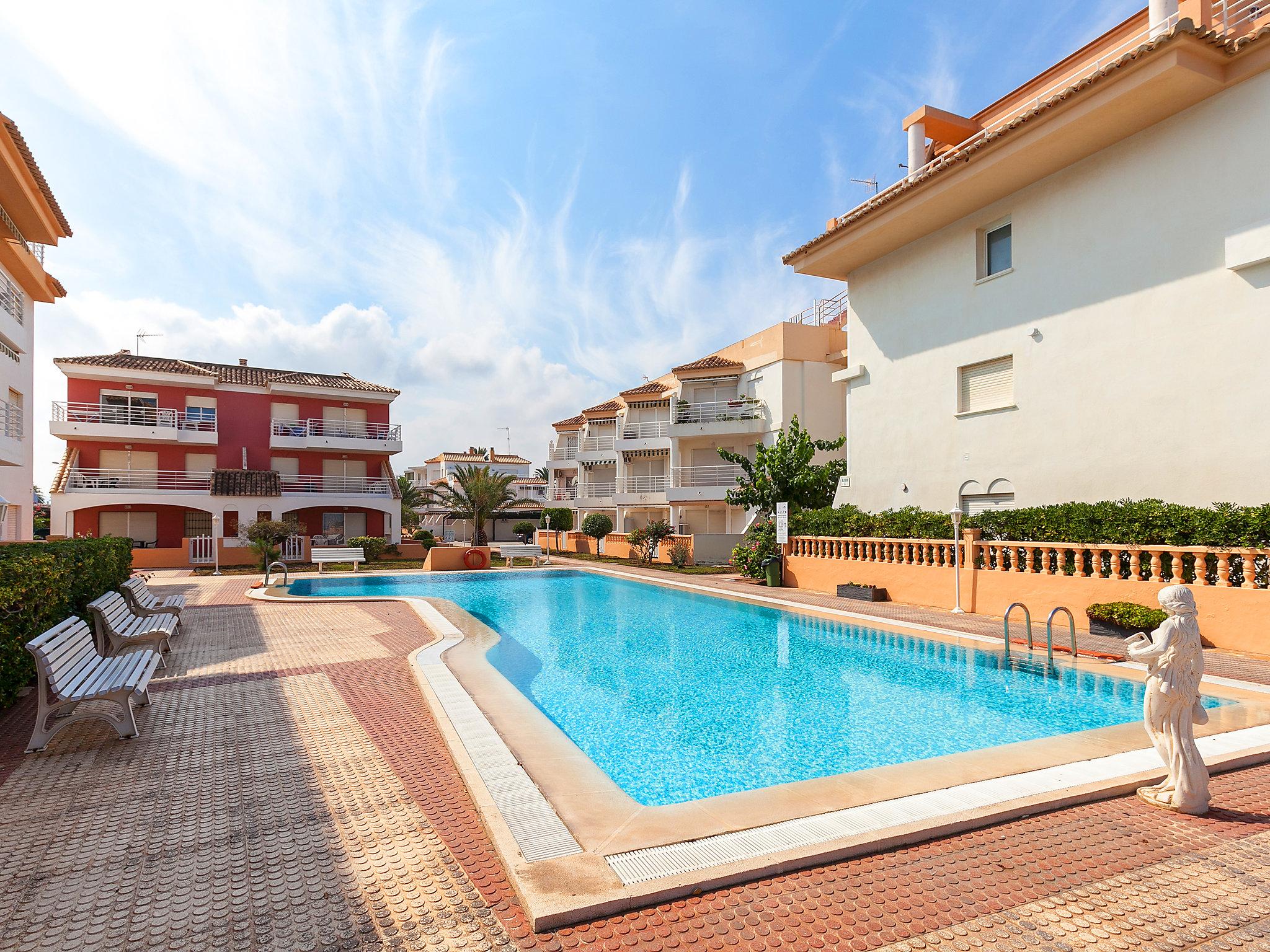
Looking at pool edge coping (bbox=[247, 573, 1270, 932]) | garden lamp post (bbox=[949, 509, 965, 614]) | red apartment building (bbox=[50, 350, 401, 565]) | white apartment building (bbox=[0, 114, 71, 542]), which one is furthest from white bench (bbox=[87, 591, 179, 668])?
red apartment building (bbox=[50, 350, 401, 565])

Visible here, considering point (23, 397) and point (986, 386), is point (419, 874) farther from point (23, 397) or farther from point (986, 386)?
point (23, 397)

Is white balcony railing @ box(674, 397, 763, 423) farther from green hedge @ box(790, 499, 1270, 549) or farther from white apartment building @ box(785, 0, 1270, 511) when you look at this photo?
green hedge @ box(790, 499, 1270, 549)

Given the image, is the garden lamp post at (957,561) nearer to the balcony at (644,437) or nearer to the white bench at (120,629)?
the white bench at (120,629)

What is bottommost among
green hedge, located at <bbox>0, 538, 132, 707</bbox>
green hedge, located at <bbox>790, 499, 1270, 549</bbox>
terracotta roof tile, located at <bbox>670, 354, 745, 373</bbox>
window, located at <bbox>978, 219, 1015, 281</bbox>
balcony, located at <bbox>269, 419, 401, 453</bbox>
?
green hedge, located at <bbox>0, 538, 132, 707</bbox>

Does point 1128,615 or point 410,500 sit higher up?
point 410,500

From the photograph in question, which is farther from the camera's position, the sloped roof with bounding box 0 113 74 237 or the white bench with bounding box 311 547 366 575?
the white bench with bounding box 311 547 366 575

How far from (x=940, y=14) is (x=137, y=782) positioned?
1960 cm

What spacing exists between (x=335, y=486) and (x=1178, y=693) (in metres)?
34.3

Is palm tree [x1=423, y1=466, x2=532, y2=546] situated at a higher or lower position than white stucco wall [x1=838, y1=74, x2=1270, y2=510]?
lower

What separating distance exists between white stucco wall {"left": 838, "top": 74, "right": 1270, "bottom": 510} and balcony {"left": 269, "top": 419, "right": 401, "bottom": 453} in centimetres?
2535

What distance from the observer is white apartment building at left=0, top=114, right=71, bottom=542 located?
15.3 metres

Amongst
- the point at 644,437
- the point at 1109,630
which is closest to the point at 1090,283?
the point at 1109,630

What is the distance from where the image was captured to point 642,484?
38.8m

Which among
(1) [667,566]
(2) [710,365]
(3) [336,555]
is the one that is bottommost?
(1) [667,566]
